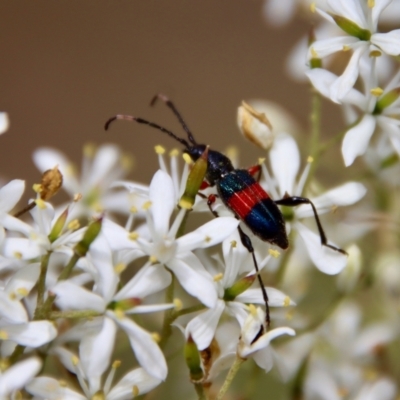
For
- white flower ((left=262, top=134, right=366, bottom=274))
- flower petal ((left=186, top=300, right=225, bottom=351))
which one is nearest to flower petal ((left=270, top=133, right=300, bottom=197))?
white flower ((left=262, top=134, right=366, bottom=274))

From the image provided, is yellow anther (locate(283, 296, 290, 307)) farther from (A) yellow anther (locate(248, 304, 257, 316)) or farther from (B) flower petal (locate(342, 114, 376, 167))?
(B) flower petal (locate(342, 114, 376, 167))

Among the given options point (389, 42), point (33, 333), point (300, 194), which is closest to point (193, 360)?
point (33, 333)

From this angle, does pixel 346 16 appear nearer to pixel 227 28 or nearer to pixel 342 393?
pixel 342 393

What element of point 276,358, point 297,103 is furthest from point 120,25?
point 276,358

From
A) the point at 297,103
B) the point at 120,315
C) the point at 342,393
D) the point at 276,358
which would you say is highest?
the point at 120,315

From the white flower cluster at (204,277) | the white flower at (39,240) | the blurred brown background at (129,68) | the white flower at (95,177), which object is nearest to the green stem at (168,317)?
the white flower cluster at (204,277)
